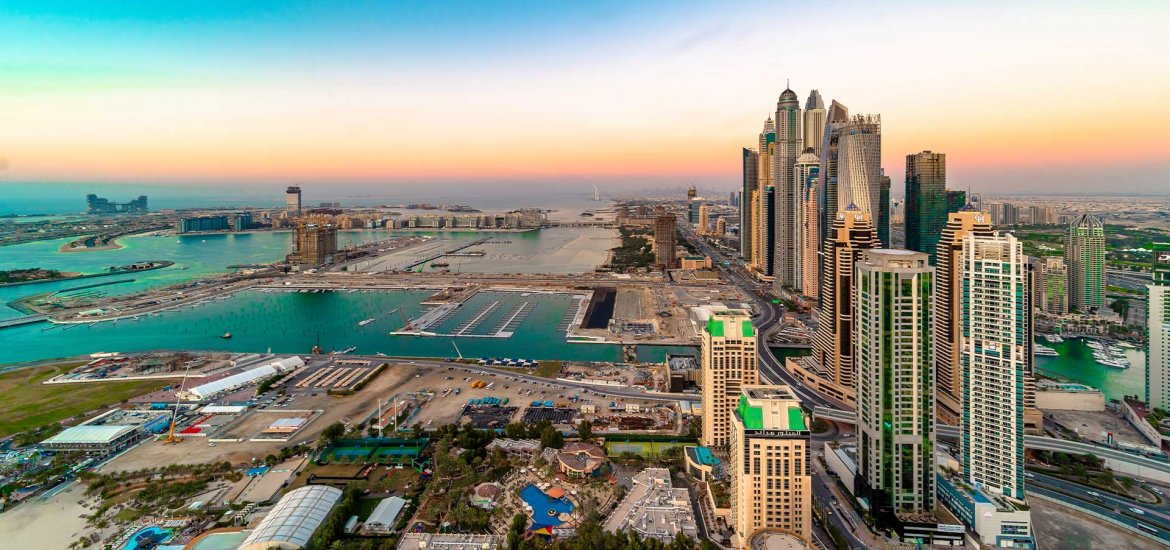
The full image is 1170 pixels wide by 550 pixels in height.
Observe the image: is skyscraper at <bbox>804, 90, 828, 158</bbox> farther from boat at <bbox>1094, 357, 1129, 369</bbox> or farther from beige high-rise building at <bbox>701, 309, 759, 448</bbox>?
beige high-rise building at <bbox>701, 309, 759, 448</bbox>

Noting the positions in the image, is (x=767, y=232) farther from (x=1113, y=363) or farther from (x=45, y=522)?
(x=45, y=522)

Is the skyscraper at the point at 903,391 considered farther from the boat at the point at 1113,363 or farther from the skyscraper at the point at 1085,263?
the skyscraper at the point at 1085,263

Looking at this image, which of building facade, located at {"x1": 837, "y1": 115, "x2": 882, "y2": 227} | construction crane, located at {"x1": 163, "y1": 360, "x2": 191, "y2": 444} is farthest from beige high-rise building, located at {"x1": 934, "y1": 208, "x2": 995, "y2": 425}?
construction crane, located at {"x1": 163, "y1": 360, "x2": 191, "y2": 444}

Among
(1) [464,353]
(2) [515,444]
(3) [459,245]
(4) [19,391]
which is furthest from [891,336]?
(3) [459,245]

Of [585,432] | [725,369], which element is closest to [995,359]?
[725,369]

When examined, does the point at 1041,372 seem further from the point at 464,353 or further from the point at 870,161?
the point at 464,353

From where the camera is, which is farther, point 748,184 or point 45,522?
point 748,184
